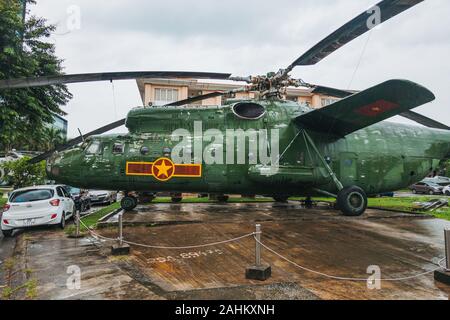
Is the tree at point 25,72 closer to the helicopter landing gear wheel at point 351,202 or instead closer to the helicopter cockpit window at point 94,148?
the helicopter cockpit window at point 94,148

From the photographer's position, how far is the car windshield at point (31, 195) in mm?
10498

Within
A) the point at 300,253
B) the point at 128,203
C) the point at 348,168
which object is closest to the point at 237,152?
the point at 348,168

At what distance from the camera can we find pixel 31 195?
10680mm

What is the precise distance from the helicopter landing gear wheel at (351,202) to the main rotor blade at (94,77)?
5.53 meters

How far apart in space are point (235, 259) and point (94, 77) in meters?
6.21

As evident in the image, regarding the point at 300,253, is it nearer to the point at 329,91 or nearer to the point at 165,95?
the point at 329,91

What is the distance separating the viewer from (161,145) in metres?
10.9

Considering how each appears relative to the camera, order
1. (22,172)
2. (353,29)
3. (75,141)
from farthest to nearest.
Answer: (22,172)
(75,141)
(353,29)

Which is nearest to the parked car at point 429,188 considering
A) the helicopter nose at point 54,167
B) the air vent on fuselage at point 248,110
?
the air vent on fuselage at point 248,110

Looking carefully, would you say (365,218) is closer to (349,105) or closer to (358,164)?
(358,164)
